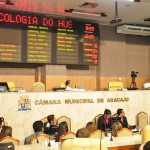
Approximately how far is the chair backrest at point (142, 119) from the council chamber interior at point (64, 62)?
11 centimetres

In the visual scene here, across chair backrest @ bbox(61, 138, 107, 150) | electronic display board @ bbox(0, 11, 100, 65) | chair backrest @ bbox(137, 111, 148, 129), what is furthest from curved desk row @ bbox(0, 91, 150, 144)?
chair backrest @ bbox(61, 138, 107, 150)

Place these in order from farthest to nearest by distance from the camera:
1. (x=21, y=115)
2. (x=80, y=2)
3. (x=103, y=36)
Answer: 1. (x=103, y=36)
2. (x=80, y=2)
3. (x=21, y=115)

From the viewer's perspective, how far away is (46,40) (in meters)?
9.18

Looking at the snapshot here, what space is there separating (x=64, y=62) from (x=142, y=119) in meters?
3.00

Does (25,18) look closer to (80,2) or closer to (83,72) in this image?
(80,2)

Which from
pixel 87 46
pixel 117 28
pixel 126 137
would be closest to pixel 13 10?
pixel 87 46

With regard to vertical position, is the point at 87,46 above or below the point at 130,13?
below

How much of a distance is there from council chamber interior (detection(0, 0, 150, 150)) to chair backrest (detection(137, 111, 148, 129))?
0.37 ft

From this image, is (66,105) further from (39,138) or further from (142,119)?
(39,138)

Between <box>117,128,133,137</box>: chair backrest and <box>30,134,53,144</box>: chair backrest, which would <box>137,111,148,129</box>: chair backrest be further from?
<box>30,134,53,144</box>: chair backrest

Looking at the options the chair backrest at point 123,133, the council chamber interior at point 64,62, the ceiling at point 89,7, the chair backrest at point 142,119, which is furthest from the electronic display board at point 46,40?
the chair backrest at point 123,133

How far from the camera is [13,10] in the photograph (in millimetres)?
8789

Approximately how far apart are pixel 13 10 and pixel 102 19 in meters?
3.18

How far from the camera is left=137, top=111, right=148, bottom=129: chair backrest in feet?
28.3
